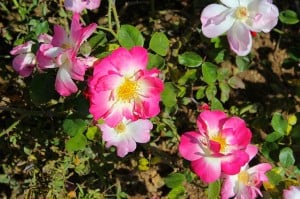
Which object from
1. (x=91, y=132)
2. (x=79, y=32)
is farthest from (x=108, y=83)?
(x=91, y=132)

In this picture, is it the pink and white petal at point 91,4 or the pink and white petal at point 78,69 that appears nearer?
the pink and white petal at point 78,69

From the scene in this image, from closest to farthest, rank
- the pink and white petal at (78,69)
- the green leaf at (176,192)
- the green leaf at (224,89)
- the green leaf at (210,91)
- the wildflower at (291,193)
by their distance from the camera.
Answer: the pink and white petal at (78,69) < the wildflower at (291,193) < the green leaf at (176,192) < the green leaf at (210,91) < the green leaf at (224,89)

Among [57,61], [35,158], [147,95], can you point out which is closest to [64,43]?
[57,61]

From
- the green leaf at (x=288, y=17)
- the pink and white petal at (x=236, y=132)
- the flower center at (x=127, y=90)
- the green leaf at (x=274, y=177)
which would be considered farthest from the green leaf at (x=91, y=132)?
the green leaf at (x=288, y=17)

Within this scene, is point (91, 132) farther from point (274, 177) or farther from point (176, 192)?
point (274, 177)

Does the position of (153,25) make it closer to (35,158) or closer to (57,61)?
(35,158)

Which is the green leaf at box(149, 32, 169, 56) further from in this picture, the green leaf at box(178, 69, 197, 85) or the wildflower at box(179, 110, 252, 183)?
the green leaf at box(178, 69, 197, 85)

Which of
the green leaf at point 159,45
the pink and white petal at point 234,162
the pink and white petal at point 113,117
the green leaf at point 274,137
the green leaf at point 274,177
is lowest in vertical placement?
the green leaf at point 274,177

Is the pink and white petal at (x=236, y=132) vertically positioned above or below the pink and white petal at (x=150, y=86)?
below

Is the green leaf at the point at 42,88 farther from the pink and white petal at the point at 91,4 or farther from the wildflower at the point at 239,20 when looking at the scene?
the wildflower at the point at 239,20
